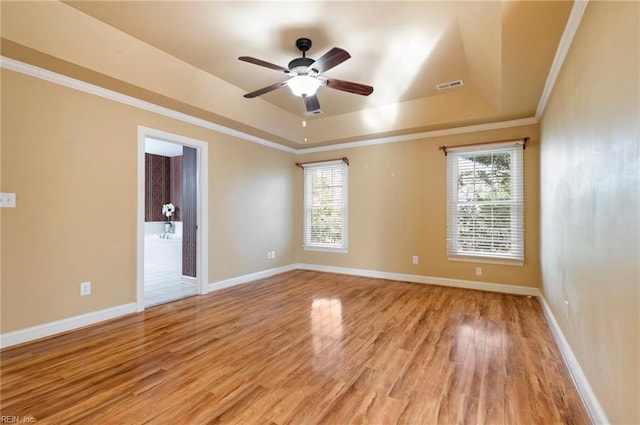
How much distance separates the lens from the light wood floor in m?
1.81

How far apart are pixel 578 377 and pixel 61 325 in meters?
4.57

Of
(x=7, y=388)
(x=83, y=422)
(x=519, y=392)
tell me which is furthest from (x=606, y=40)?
(x=7, y=388)

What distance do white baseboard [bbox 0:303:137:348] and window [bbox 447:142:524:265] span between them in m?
4.77

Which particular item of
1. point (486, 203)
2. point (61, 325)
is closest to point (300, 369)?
point (61, 325)

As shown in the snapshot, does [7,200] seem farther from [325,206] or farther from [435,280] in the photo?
[435,280]

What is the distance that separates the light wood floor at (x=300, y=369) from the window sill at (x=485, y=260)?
0.80m

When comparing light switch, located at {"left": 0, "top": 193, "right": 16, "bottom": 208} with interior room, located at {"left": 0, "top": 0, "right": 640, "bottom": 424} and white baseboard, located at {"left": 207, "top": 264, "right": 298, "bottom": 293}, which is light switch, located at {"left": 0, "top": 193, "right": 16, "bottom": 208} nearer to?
interior room, located at {"left": 0, "top": 0, "right": 640, "bottom": 424}

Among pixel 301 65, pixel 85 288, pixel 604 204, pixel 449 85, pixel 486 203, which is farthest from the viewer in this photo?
pixel 486 203

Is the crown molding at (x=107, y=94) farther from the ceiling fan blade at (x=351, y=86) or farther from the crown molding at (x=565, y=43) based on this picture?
the crown molding at (x=565, y=43)

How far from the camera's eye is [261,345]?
8.90ft

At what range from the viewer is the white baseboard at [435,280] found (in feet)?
14.2

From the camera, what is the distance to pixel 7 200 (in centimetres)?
268

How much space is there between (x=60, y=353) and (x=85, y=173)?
5.96 ft

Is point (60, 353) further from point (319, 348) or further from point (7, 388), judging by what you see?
point (319, 348)
